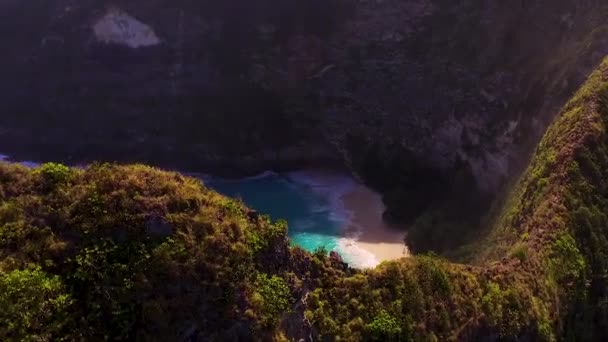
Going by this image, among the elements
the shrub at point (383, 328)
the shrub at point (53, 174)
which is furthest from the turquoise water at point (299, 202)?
the shrub at point (53, 174)

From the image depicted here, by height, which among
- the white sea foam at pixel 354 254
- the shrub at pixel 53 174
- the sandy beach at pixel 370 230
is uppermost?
the sandy beach at pixel 370 230

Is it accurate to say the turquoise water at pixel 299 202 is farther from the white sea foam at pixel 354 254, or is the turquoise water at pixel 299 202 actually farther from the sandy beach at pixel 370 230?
the sandy beach at pixel 370 230

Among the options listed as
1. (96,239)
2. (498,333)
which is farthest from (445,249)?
(96,239)

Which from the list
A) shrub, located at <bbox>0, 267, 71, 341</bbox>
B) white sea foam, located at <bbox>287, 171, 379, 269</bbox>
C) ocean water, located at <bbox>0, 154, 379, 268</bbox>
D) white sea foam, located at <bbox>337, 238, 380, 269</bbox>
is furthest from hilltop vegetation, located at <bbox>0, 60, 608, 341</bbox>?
ocean water, located at <bbox>0, 154, 379, 268</bbox>

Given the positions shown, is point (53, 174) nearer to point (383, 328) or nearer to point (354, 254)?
point (383, 328)

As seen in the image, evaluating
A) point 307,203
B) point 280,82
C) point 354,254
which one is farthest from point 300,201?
point 280,82

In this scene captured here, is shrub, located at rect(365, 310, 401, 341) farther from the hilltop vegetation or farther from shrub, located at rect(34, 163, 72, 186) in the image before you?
shrub, located at rect(34, 163, 72, 186)
